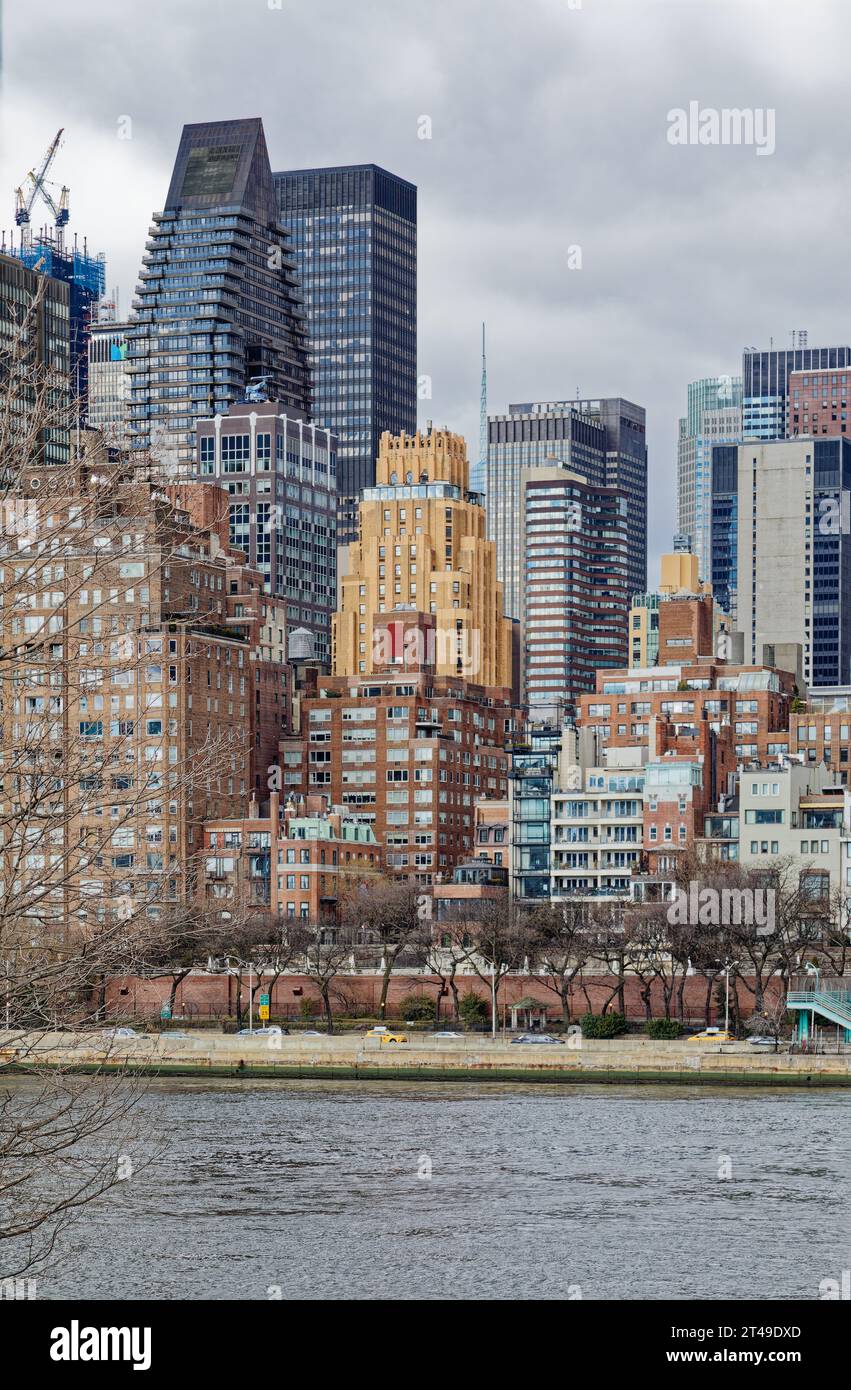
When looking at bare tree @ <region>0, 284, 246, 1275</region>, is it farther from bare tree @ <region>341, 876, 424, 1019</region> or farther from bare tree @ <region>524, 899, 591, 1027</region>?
bare tree @ <region>341, 876, 424, 1019</region>

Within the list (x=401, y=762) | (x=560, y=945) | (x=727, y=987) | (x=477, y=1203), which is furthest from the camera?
(x=401, y=762)

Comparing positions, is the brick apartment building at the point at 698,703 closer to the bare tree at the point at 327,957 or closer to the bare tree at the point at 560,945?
the bare tree at the point at 560,945

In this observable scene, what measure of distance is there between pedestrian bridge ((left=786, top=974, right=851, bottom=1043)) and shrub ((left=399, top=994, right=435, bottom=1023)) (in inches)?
846

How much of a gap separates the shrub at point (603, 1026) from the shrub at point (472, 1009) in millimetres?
8115

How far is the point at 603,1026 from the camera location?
115000 mm

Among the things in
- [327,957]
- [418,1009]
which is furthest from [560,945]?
[327,957]

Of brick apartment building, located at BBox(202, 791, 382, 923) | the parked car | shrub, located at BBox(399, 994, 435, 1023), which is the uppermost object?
brick apartment building, located at BBox(202, 791, 382, 923)

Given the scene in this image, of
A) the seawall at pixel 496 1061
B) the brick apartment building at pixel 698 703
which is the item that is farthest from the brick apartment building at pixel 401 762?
the seawall at pixel 496 1061

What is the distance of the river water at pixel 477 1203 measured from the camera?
49375 mm

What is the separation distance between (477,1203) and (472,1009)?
6200cm

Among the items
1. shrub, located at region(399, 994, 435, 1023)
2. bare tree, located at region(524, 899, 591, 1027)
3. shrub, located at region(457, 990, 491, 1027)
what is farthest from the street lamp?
shrub, located at region(399, 994, 435, 1023)

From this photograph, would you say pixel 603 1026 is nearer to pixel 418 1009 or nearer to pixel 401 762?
pixel 418 1009

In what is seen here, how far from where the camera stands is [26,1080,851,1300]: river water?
49.4 metres

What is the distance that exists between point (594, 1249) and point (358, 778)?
122 meters
